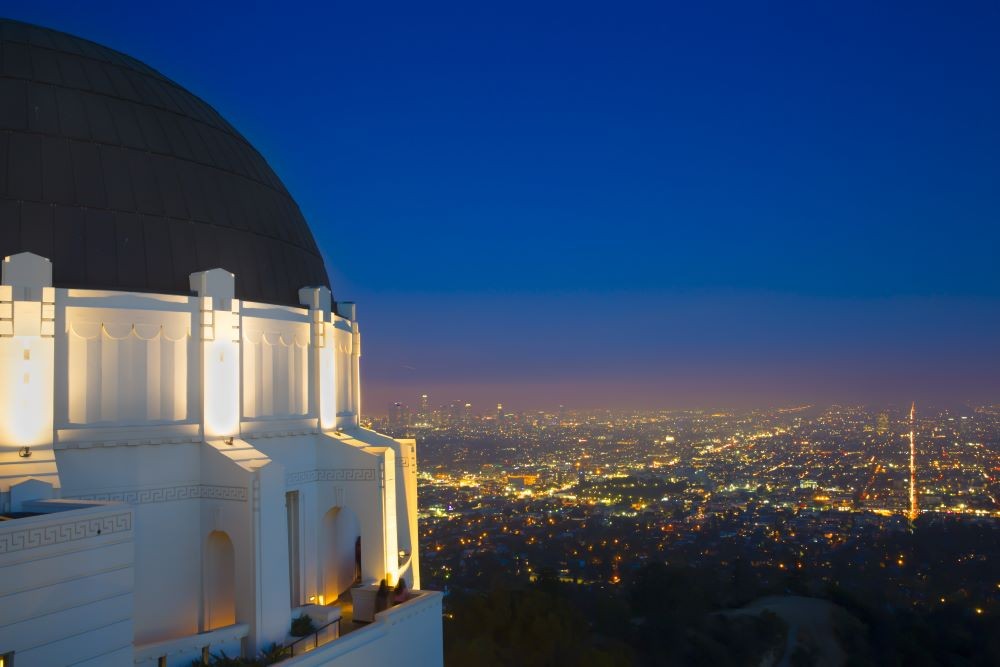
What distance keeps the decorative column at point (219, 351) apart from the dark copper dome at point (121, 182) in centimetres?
55

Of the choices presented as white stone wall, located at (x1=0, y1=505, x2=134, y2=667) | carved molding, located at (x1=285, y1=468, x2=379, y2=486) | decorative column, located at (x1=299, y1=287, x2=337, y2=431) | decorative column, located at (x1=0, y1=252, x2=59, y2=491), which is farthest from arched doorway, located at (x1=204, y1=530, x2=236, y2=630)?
white stone wall, located at (x1=0, y1=505, x2=134, y2=667)

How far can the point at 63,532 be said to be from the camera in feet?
27.6

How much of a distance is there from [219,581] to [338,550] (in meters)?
3.51

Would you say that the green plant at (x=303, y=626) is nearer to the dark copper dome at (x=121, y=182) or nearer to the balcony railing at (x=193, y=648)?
the balcony railing at (x=193, y=648)

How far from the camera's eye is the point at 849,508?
83.1 meters

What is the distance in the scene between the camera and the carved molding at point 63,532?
25.8 ft

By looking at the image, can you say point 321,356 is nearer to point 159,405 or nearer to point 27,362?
point 159,405

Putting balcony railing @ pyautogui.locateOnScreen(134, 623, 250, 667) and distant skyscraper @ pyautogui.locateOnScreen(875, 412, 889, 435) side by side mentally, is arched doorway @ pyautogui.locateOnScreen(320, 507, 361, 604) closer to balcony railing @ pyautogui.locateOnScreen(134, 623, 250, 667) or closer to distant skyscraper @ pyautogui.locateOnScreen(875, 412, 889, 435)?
balcony railing @ pyautogui.locateOnScreen(134, 623, 250, 667)

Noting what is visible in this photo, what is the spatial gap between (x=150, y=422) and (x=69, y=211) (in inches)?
132

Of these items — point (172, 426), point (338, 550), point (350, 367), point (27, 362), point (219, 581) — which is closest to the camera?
point (27, 362)

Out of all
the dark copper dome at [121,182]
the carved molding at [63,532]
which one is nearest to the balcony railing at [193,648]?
the carved molding at [63,532]

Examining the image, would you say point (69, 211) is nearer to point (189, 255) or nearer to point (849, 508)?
point (189, 255)

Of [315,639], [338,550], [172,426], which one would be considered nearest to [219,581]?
[315,639]

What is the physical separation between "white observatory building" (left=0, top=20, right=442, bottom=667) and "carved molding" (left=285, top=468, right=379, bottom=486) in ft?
0.14
